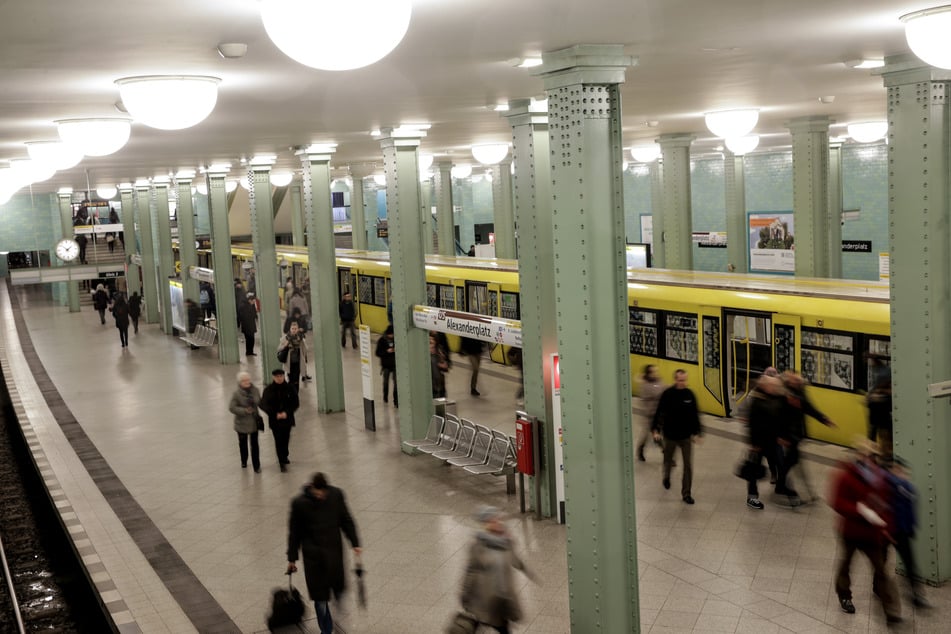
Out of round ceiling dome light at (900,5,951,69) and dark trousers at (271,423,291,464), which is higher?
round ceiling dome light at (900,5,951,69)

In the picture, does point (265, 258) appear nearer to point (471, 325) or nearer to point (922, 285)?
point (471, 325)

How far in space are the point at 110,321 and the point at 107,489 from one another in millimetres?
23311

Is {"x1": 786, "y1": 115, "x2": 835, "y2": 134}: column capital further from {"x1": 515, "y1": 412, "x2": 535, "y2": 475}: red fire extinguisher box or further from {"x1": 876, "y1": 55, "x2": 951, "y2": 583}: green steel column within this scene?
{"x1": 515, "y1": 412, "x2": 535, "y2": 475}: red fire extinguisher box

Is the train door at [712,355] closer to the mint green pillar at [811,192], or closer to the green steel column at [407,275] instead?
the mint green pillar at [811,192]

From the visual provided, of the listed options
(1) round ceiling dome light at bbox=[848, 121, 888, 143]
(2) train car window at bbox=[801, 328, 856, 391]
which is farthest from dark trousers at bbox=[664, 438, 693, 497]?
(1) round ceiling dome light at bbox=[848, 121, 888, 143]

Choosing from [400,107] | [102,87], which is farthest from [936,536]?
[102,87]

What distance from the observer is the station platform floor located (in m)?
8.34

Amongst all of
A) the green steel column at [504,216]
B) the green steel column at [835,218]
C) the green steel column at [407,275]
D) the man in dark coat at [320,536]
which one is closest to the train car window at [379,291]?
the green steel column at [504,216]

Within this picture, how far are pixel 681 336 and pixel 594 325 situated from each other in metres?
9.17

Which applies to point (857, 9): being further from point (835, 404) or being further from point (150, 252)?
point (150, 252)

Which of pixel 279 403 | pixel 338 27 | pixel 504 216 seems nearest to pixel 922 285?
pixel 338 27

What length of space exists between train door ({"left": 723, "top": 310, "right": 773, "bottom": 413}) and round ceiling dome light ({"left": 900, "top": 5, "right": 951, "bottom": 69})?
8258mm

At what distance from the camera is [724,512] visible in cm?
1070

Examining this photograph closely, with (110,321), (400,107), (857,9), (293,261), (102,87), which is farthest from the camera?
(110,321)
